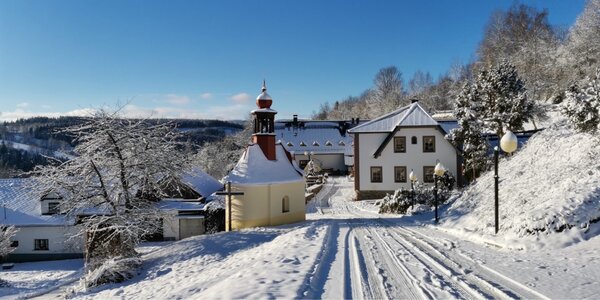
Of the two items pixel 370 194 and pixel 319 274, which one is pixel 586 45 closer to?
pixel 370 194

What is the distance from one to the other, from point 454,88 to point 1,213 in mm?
64856

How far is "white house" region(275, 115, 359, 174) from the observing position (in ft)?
190

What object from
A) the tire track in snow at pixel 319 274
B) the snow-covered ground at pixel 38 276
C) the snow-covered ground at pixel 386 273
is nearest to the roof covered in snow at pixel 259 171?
the snow-covered ground at pixel 386 273

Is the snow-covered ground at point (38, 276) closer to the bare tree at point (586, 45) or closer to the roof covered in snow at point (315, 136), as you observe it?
the roof covered in snow at point (315, 136)

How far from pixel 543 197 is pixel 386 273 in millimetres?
7495

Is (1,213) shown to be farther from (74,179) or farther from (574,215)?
(574,215)

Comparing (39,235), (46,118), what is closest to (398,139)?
(39,235)

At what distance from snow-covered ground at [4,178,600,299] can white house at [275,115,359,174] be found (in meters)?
44.6

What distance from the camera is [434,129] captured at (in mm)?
32281

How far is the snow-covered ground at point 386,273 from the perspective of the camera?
6219 mm

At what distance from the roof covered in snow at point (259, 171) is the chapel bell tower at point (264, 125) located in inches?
22.2

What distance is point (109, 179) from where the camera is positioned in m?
17.1

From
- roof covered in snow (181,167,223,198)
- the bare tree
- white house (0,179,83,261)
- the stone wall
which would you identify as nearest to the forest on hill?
the bare tree

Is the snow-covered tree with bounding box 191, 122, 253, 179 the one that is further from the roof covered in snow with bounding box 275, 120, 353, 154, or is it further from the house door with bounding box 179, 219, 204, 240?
the house door with bounding box 179, 219, 204, 240
